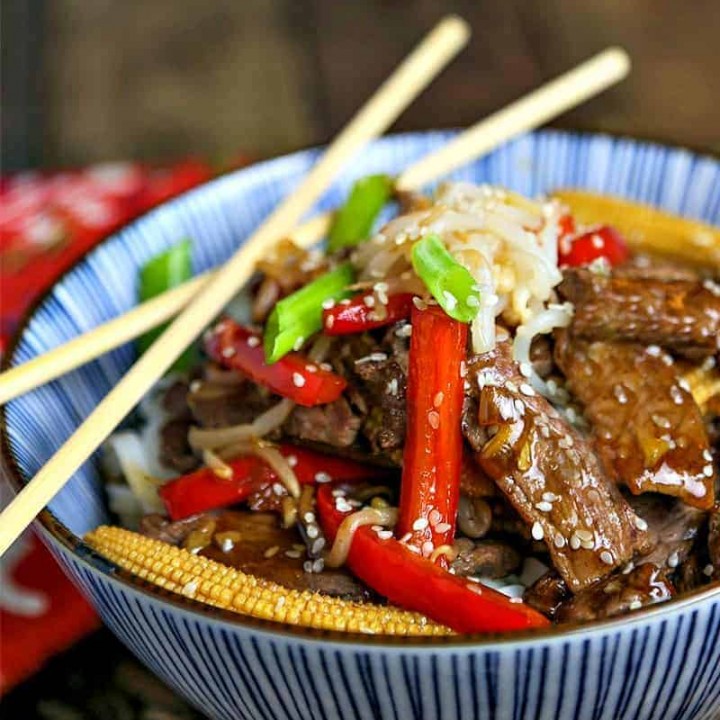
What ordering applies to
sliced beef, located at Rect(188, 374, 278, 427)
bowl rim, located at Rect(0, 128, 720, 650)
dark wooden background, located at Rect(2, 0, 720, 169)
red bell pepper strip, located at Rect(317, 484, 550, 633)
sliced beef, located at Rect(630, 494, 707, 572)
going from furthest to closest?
1. dark wooden background, located at Rect(2, 0, 720, 169)
2. sliced beef, located at Rect(188, 374, 278, 427)
3. sliced beef, located at Rect(630, 494, 707, 572)
4. red bell pepper strip, located at Rect(317, 484, 550, 633)
5. bowl rim, located at Rect(0, 128, 720, 650)

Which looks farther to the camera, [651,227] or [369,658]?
[651,227]

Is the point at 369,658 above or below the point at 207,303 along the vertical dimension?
below

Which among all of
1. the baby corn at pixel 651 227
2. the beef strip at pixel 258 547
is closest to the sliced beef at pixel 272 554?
the beef strip at pixel 258 547

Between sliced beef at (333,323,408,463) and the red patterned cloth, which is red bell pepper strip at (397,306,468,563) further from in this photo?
the red patterned cloth

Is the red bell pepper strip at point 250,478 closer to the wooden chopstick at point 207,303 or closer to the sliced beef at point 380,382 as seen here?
the sliced beef at point 380,382

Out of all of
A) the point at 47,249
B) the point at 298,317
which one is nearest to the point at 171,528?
the point at 298,317

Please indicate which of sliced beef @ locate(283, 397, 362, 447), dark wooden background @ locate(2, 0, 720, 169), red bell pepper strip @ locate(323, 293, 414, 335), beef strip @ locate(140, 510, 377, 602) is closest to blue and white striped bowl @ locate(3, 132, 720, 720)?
beef strip @ locate(140, 510, 377, 602)

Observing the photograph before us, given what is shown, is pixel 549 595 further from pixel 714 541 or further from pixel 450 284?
pixel 450 284
